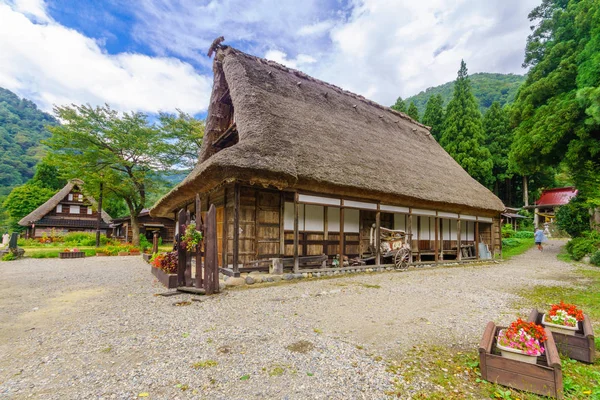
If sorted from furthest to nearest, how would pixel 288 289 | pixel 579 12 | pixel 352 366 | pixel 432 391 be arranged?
pixel 579 12 < pixel 288 289 < pixel 352 366 < pixel 432 391

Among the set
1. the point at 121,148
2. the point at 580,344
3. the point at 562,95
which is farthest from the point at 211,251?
the point at 121,148

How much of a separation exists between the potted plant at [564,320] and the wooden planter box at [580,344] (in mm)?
55

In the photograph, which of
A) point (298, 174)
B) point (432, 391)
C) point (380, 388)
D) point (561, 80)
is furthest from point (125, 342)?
point (561, 80)

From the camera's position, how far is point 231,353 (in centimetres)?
321

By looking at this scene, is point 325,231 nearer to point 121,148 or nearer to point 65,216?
point 121,148

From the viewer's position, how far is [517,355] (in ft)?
8.59

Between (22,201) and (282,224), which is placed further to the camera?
(22,201)

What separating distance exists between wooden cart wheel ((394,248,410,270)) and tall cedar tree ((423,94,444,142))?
23.5 meters

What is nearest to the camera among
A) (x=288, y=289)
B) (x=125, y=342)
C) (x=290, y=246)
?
(x=125, y=342)

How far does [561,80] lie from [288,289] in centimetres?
1579

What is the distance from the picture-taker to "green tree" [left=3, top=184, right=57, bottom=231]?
31.8m

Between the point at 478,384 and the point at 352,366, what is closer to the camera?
the point at 478,384

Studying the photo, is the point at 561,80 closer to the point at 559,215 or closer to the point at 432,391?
the point at 559,215

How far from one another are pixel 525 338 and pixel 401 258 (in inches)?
321
